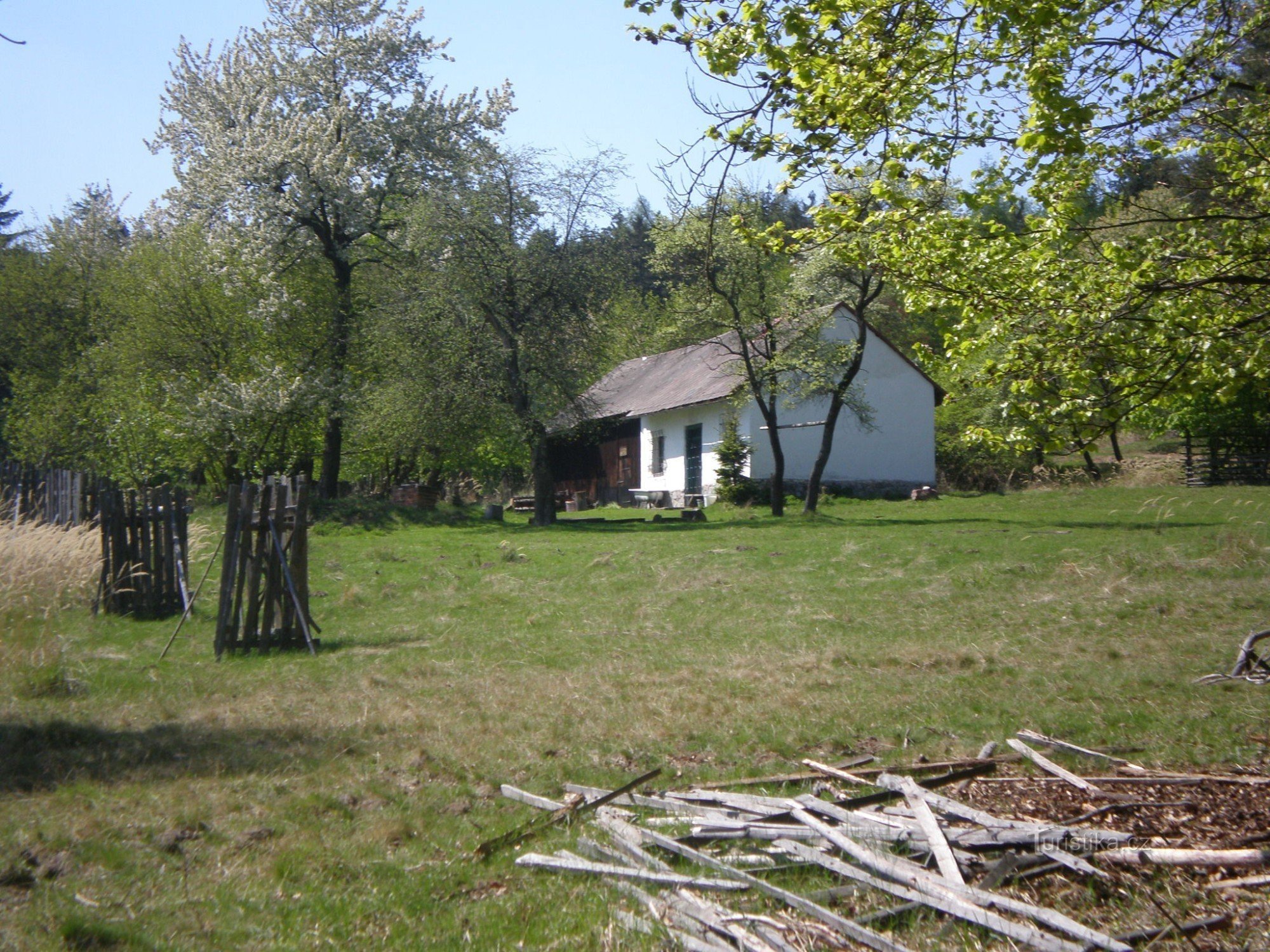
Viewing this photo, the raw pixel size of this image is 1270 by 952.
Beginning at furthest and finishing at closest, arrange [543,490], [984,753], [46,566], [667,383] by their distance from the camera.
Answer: [667,383] < [543,490] < [46,566] < [984,753]

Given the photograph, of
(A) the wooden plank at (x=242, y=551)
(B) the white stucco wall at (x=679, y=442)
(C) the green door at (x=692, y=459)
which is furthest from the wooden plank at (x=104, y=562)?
(C) the green door at (x=692, y=459)

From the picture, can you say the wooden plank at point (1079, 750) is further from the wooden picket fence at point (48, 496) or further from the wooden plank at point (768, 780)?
the wooden picket fence at point (48, 496)

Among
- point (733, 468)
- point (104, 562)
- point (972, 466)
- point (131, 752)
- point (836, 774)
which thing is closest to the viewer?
point (836, 774)

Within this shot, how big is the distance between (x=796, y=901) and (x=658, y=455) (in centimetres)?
3668

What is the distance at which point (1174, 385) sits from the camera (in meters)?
7.01

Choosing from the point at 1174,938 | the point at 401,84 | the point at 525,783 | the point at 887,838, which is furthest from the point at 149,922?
the point at 401,84

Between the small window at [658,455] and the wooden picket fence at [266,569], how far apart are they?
2903 cm

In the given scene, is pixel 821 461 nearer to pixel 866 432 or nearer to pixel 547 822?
pixel 866 432

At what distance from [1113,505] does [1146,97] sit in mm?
20782

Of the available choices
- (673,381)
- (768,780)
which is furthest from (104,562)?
(673,381)

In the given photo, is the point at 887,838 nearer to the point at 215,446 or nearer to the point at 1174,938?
the point at 1174,938

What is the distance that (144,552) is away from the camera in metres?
13.4

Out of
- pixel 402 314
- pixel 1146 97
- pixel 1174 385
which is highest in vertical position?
pixel 402 314

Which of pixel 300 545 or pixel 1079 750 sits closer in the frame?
pixel 1079 750
